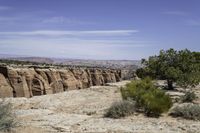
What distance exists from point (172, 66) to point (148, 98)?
11.2m

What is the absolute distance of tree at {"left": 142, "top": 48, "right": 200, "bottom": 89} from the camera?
73.3 feet

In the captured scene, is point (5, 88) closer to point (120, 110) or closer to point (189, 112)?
point (120, 110)

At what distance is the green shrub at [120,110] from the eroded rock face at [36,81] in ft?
127

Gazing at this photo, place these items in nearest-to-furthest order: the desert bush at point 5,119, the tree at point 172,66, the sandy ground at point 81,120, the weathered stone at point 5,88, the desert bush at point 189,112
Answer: the desert bush at point 5,119 → the sandy ground at point 81,120 → the desert bush at point 189,112 → the tree at point 172,66 → the weathered stone at point 5,88

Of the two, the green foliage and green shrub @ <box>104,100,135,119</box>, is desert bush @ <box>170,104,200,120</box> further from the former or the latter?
green shrub @ <box>104,100,135,119</box>

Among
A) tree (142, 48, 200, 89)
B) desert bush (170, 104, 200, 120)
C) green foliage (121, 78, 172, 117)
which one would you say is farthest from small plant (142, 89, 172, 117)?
tree (142, 48, 200, 89)

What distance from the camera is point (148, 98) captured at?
13.4 m

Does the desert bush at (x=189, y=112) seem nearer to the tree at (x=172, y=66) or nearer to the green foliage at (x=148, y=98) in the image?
the green foliage at (x=148, y=98)

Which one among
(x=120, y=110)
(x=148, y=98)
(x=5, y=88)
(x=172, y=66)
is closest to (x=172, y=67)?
(x=172, y=66)

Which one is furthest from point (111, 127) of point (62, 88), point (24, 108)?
point (62, 88)

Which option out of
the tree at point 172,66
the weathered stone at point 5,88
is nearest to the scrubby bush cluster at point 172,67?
the tree at point 172,66

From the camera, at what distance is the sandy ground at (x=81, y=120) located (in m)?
10.4

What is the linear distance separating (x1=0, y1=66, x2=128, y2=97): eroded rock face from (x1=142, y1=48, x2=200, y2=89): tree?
30.0 meters

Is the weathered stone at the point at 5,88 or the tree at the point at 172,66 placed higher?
the tree at the point at 172,66
